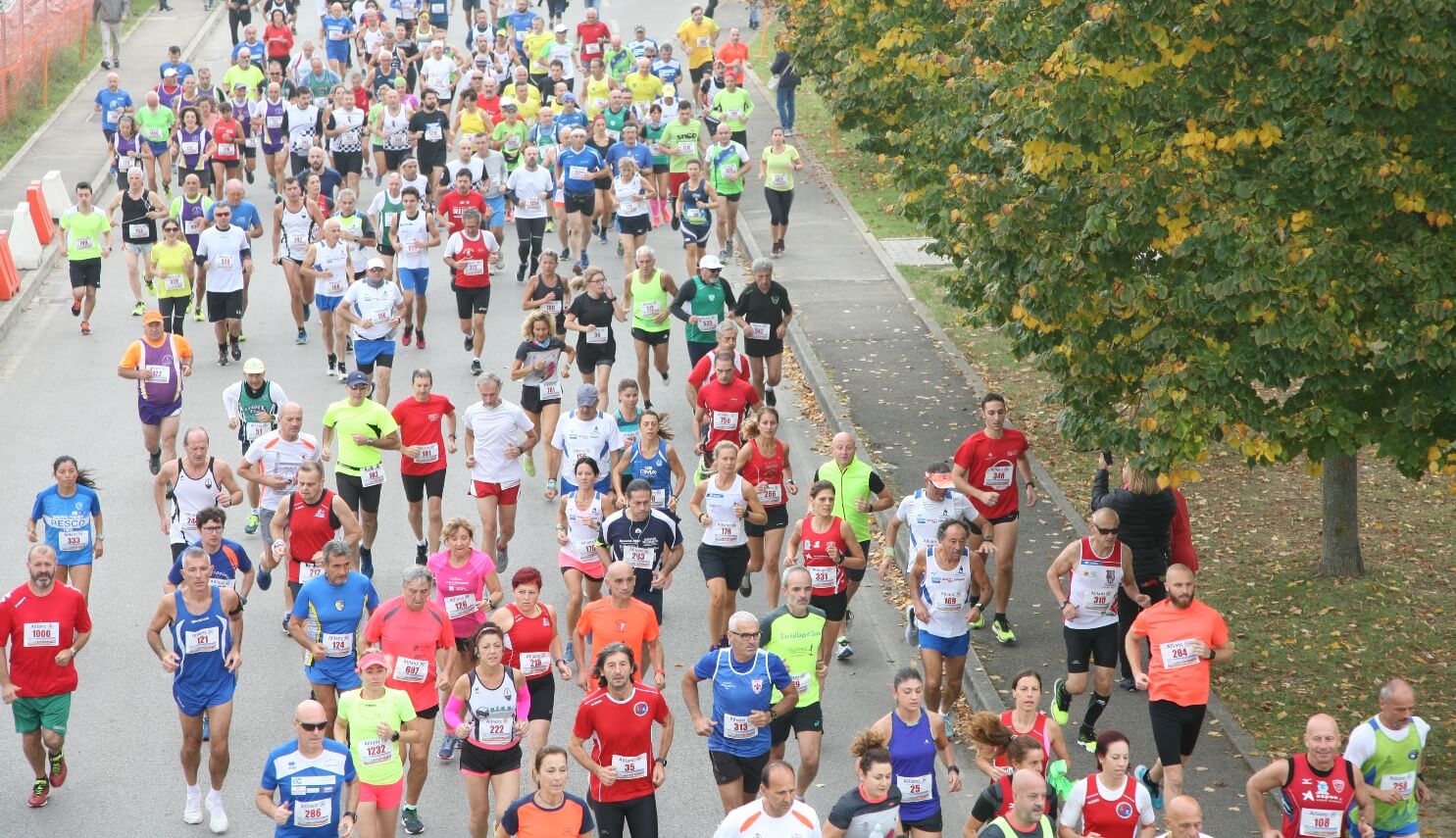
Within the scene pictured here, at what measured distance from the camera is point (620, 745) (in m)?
9.99

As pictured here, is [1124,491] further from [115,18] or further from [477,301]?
[115,18]

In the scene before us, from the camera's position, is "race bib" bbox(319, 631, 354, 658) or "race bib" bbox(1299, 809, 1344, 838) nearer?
"race bib" bbox(1299, 809, 1344, 838)

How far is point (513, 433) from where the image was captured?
→ 14.7m

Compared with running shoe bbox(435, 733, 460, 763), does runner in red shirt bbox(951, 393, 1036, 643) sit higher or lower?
higher

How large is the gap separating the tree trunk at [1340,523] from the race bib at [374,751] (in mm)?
8041

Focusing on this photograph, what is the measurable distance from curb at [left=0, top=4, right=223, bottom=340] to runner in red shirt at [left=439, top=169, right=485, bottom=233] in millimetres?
5590

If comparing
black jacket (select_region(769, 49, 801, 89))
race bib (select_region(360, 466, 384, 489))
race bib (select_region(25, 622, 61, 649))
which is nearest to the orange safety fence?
black jacket (select_region(769, 49, 801, 89))

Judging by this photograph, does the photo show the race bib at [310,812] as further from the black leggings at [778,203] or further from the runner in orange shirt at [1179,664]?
the black leggings at [778,203]

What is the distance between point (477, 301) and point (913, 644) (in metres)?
8.09

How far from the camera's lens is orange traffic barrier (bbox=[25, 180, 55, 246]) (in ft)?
82.9

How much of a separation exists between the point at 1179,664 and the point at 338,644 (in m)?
5.23

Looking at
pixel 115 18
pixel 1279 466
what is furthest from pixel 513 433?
pixel 115 18

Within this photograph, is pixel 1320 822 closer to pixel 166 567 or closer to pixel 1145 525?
pixel 1145 525

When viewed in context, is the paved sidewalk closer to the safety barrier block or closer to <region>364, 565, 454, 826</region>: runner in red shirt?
<region>364, 565, 454, 826</region>: runner in red shirt
